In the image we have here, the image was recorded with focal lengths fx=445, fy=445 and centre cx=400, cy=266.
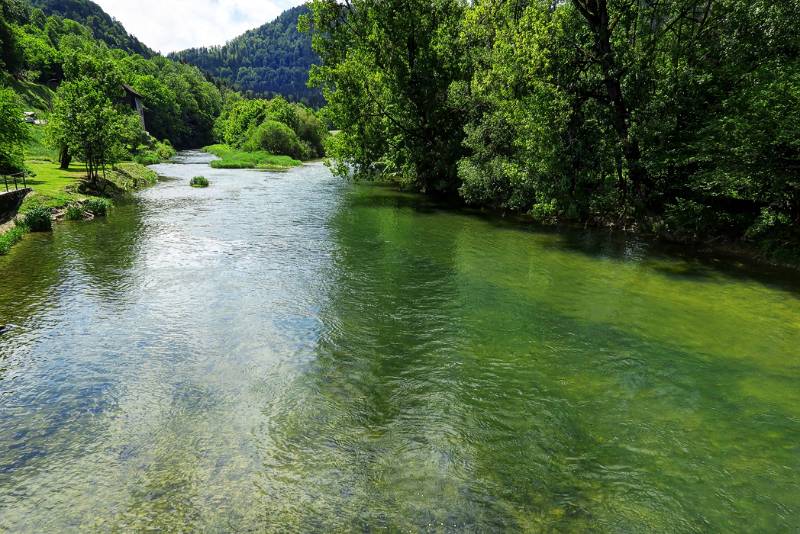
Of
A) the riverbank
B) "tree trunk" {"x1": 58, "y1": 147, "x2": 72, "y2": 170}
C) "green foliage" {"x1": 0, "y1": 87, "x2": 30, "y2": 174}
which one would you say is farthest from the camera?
"tree trunk" {"x1": 58, "y1": 147, "x2": 72, "y2": 170}

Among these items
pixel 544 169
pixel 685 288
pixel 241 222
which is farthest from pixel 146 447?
pixel 544 169

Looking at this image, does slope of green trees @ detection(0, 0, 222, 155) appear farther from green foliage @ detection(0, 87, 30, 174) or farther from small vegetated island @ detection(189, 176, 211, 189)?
green foliage @ detection(0, 87, 30, 174)

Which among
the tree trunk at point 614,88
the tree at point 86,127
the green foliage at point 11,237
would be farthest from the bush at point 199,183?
the tree trunk at point 614,88

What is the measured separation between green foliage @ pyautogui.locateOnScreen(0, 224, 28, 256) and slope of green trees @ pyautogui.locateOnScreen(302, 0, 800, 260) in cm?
2817

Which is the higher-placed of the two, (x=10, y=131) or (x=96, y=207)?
(x=10, y=131)

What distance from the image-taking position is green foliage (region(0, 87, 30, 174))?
1123 inches

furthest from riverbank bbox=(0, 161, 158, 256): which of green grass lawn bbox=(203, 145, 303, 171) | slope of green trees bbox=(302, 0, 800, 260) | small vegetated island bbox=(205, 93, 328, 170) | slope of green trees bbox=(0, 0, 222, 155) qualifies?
small vegetated island bbox=(205, 93, 328, 170)

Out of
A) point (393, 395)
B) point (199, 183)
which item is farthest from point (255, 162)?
point (393, 395)

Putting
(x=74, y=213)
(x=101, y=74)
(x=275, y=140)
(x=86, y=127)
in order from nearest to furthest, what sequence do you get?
(x=74, y=213), (x=86, y=127), (x=101, y=74), (x=275, y=140)

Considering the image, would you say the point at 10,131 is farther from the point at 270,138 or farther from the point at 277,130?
the point at 277,130

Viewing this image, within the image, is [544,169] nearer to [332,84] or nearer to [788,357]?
[788,357]

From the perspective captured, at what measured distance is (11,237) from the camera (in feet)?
76.0

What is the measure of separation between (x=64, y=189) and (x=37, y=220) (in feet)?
35.8

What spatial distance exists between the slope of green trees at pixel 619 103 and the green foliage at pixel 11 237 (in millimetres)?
28174
